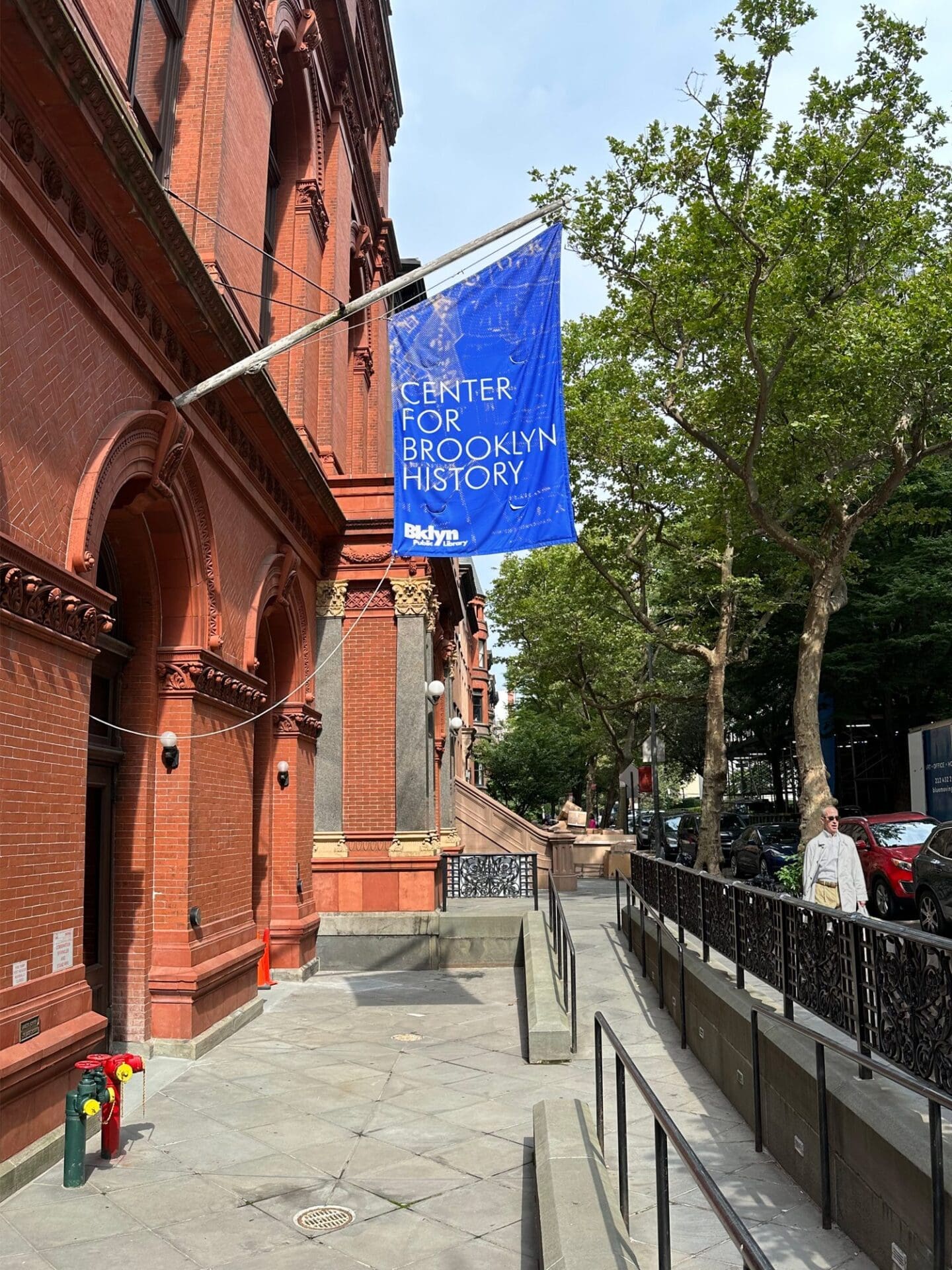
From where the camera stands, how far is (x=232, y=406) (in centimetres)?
1124

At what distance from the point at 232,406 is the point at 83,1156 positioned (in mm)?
7607

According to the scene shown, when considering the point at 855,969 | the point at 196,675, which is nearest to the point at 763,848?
the point at 196,675

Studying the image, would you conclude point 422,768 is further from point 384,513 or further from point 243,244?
point 243,244

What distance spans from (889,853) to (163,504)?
14.9 metres

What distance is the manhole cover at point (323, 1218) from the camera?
18.0ft

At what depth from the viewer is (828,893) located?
37.7 feet

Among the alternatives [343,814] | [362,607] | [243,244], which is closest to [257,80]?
[243,244]

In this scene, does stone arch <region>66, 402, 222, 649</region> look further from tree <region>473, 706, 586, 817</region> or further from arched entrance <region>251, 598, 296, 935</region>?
tree <region>473, 706, 586, 817</region>

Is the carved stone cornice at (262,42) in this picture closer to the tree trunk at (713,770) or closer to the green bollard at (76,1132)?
the green bollard at (76,1132)

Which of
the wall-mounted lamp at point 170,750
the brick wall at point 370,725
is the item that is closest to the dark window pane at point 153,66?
the wall-mounted lamp at point 170,750

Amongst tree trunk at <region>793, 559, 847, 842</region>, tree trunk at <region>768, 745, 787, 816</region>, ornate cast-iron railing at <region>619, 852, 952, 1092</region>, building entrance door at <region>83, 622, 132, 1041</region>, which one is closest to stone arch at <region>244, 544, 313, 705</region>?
building entrance door at <region>83, 622, 132, 1041</region>

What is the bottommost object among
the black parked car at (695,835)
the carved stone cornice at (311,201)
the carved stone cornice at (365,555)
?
the black parked car at (695,835)

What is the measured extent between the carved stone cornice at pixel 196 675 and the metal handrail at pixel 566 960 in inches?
170

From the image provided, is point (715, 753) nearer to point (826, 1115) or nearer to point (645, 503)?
point (645, 503)
